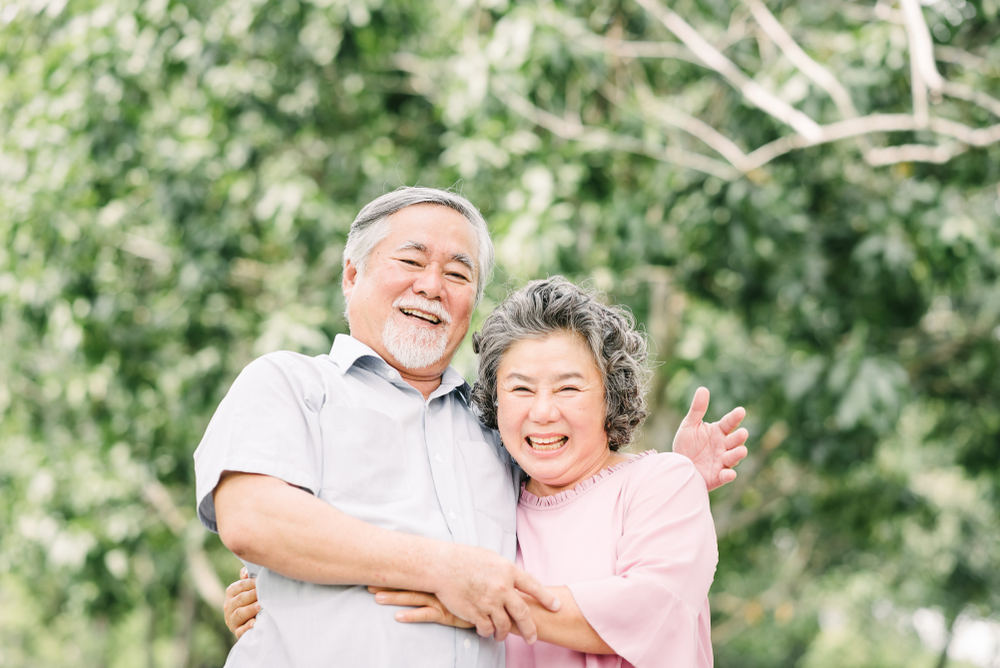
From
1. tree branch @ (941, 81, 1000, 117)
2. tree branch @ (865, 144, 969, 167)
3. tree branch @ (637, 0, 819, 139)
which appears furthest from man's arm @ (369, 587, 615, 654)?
tree branch @ (865, 144, 969, 167)

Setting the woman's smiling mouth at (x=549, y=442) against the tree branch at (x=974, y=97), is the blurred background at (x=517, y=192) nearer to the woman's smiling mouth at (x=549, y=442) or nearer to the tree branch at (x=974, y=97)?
the tree branch at (x=974, y=97)

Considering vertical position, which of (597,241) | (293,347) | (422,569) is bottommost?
(422,569)

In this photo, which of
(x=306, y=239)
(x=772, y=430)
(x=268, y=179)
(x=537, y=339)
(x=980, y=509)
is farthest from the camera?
(x=980, y=509)

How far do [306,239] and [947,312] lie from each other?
14.2 feet

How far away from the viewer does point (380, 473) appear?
1904 millimetres

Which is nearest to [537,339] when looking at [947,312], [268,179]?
[268,179]

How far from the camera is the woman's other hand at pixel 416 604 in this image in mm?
1713

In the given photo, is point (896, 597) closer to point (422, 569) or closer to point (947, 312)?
point (947, 312)

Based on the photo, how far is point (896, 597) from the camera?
1502 cm

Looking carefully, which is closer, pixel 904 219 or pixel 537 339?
pixel 537 339

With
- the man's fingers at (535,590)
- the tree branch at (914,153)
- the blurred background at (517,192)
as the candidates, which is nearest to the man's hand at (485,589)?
the man's fingers at (535,590)

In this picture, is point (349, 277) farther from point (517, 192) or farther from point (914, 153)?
point (914, 153)

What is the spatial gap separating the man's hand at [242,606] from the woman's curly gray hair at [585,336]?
74 cm

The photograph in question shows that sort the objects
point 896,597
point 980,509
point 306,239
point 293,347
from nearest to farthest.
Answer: point 293,347
point 306,239
point 980,509
point 896,597
